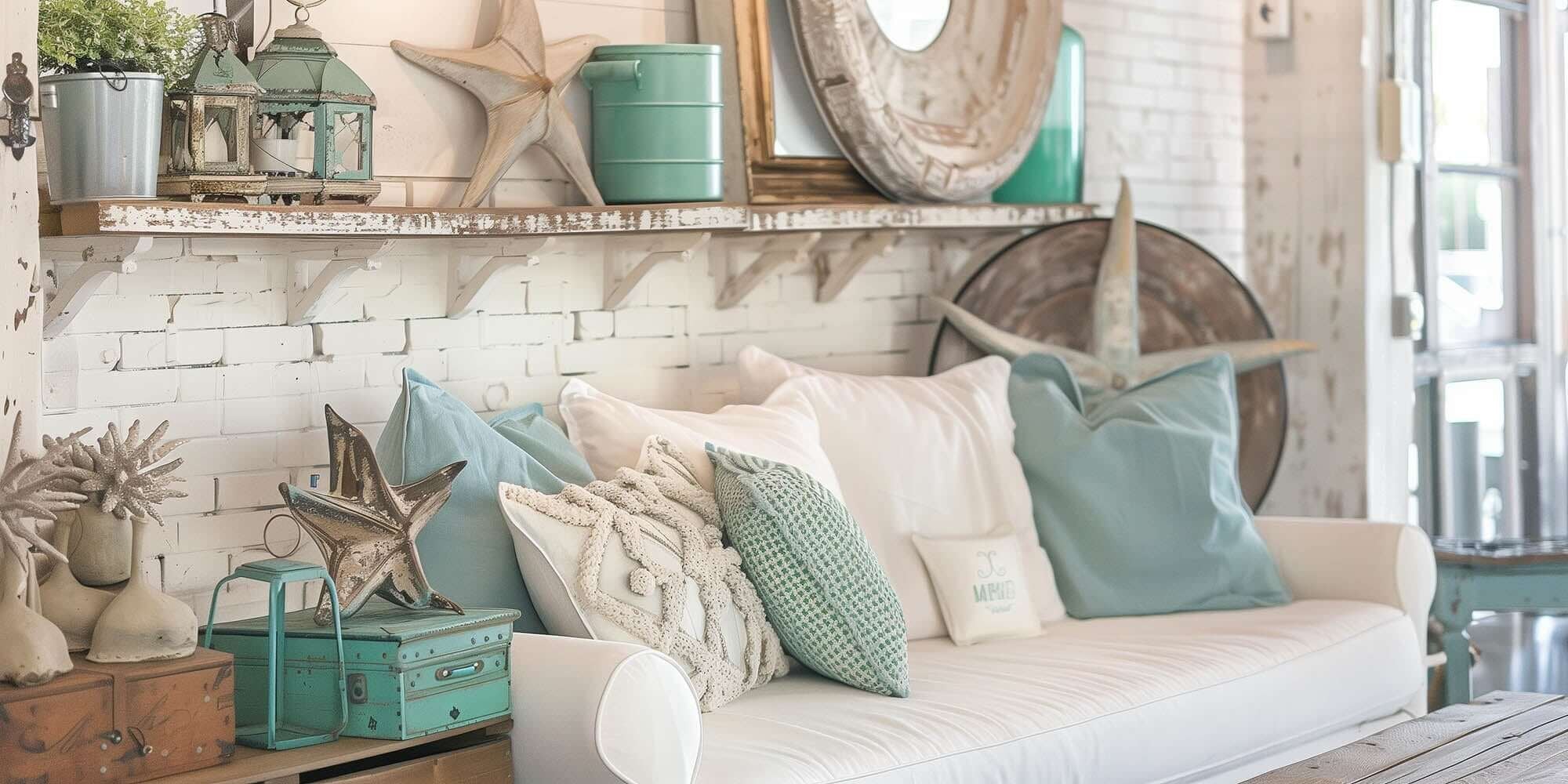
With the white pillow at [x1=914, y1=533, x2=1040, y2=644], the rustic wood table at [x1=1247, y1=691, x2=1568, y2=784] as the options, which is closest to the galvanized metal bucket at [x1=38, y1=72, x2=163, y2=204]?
the white pillow at [x1=914, y1=533, x2=1040, y2=644]

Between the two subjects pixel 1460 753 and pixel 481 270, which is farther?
pixel 481 270

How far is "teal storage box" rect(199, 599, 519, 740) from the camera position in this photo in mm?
1942

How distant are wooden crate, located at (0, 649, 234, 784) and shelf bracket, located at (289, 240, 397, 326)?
0.70 metres

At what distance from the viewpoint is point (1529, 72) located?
4.91 m

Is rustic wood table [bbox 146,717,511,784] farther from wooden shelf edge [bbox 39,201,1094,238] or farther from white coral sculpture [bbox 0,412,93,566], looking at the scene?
wooden shelf edge [bbox 39,201,1094,238]

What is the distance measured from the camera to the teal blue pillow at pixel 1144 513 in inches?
119

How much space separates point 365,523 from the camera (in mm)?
2096

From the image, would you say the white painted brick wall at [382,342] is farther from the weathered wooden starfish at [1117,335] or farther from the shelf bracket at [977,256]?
the weathered wooden starfish at [1117,335]

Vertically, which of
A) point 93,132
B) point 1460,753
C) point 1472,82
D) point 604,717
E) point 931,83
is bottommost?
point 1460,753

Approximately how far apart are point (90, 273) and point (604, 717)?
0.89 metres

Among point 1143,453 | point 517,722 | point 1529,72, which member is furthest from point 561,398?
point 1529,72

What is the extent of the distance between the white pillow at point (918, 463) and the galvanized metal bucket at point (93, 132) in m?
1.17

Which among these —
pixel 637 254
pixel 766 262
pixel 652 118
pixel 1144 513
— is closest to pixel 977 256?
pixel 766 262

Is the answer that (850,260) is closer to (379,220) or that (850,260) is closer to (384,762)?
(379,220)
